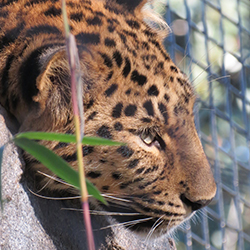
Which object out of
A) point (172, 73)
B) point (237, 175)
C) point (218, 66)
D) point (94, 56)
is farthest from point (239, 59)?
point (94, 56)

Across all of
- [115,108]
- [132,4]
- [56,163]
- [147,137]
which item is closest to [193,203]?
[147,137]

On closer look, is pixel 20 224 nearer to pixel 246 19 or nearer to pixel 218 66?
pixel 218 66

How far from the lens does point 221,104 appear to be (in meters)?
3.71

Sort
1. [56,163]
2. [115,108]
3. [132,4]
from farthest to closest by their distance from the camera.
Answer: [132,4], [115,108], [56,163]

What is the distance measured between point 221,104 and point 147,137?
2.24 m

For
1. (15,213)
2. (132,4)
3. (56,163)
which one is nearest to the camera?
(56,163)

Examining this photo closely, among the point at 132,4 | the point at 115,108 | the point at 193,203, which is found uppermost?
the point at 132,4

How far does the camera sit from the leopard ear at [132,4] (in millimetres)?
1816

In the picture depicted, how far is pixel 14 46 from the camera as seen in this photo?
148 cm

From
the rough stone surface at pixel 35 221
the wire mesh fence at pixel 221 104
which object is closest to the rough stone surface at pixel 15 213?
the rough stone surface at pixel 35 221

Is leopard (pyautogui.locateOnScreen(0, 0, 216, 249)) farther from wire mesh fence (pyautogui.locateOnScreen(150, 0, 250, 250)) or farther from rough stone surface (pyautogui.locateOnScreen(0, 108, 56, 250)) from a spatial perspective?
wire mesh fence (pyautogui.locateOnScreen(150, 0, 250, 250))

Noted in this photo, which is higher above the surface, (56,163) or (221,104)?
(56,163)

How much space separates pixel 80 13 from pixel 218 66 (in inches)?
88.5

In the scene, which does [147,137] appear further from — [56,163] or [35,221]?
[56,163]
